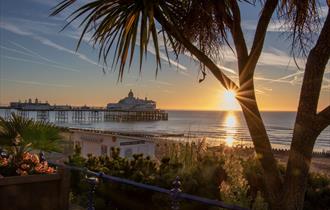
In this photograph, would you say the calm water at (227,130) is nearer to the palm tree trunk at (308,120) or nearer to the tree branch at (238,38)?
the tree branch at (238,38)

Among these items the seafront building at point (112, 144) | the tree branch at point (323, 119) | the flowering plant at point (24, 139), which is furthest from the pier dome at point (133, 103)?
the tree branch at point (323, 119)

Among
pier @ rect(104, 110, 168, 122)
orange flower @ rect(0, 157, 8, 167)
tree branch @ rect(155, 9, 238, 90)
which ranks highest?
tree branch @ rect(155, 9, 238, 90)

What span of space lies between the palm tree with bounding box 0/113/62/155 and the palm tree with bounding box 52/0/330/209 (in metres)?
1.64

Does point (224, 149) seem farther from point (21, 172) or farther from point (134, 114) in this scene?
point (134, 114)

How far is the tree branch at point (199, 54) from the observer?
128 inches

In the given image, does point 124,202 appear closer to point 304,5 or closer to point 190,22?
point 190,22

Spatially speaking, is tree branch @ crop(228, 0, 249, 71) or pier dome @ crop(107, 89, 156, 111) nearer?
tree branch @ crop(228, 0, 249, 71)

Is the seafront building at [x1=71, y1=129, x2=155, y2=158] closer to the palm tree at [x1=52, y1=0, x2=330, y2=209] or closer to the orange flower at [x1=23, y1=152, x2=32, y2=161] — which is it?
the orange flower at [x1=23, y1=152, x2=32, y2=161]

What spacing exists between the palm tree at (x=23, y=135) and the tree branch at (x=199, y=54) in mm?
2138

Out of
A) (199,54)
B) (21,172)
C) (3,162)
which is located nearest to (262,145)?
(199,54)

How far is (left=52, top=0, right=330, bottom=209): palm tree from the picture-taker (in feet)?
9.71

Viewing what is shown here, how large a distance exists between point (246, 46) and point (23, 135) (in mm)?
2881

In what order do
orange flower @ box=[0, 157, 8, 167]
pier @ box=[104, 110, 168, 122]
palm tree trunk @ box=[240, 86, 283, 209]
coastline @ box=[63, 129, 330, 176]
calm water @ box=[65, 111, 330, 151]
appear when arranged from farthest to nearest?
1. pier @ box=[104, 110, 168, 122]
2. calm water @ box=[65, 111, 330, 151]
3. coastline @ box=[63, 129, 330, 176]
4. orange flower @ box=[0, 157, 8, 167]
5. palm tree trunk @ box=[240, 86, 283, 209]

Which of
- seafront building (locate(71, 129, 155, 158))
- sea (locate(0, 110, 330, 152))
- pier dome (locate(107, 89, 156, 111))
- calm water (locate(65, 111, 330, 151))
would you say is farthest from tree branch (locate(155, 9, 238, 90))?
pier dome (locate(107, 89, 156, 111))
